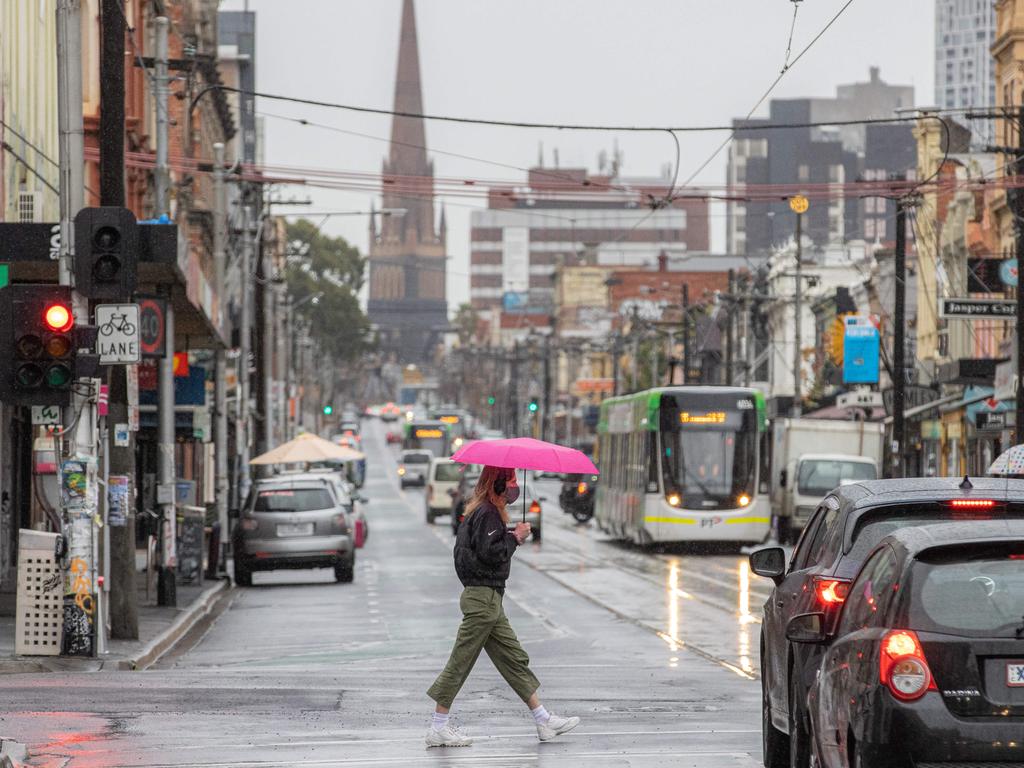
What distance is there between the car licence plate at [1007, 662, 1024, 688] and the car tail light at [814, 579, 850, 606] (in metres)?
1.99

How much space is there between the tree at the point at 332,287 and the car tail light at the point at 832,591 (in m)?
151

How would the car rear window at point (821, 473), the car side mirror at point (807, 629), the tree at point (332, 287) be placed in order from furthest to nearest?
the tree at point (332, 287) → the car rear window at point (821, 473) → the car side mirror at point (807, 629)

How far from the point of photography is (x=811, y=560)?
11336 mm

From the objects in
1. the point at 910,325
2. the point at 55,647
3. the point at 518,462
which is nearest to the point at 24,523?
the point at 55,647

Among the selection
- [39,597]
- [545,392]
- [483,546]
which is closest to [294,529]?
[39,597]

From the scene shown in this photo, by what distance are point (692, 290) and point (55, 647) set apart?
13367 cm

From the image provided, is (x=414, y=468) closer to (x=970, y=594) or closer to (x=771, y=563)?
(x=771, y=563)

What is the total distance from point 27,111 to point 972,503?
24.9 metres

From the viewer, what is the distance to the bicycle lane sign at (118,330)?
1958 centimetres

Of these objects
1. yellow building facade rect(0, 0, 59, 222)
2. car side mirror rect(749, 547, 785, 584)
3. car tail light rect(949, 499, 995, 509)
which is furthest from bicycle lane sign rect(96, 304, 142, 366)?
car tail light rect(949, 499, 995, 509)

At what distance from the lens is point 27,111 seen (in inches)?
1291

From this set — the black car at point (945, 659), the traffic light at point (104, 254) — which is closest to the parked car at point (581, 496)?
the traffic light at point (104, 254)

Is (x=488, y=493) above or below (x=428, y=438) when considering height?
above

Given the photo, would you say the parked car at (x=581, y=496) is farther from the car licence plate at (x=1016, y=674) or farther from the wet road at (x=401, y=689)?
the car licence plate at (x=1016, y=674)
